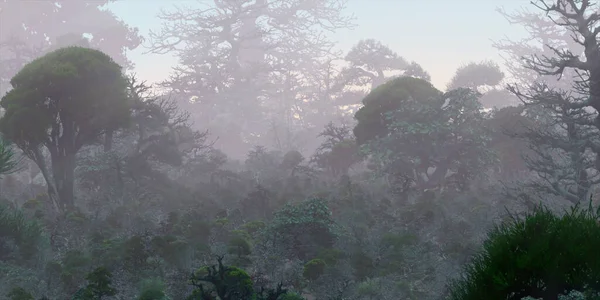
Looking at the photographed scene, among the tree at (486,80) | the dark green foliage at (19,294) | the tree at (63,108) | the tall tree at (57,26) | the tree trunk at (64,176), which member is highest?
the tall tree at (57,26)

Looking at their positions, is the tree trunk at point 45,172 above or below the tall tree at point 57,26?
below

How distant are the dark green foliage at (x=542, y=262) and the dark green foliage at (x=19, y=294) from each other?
951cm

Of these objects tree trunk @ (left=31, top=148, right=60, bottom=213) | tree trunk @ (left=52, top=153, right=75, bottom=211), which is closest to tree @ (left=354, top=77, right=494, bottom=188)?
tree trunk @ (left=52, top=153, right=75, bottom=211)

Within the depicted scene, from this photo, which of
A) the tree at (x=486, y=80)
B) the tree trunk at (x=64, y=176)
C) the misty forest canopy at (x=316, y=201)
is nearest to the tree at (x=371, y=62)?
the tree at (x=486, y=80)

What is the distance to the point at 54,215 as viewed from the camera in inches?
725

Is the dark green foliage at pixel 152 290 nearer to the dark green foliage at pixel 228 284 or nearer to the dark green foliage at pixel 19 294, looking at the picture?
the dark green foliage at pixel 228 284

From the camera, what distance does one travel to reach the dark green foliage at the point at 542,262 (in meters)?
6.51

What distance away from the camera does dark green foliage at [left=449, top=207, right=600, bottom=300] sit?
21.4ft

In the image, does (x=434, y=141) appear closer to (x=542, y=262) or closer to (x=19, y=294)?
(x=542, y=262)

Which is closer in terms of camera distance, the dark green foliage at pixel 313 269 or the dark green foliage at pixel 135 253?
the dark green foliage at pixel 313 269

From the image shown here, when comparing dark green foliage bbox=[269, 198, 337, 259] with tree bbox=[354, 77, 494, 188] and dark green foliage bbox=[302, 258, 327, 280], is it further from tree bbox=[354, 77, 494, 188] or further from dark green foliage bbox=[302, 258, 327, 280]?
tree bbox=[354, 77, 494, 188]

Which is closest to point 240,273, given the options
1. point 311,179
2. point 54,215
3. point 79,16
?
point 54,215

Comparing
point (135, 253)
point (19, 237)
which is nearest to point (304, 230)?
point (135, 253)

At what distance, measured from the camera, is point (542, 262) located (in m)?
6.55
